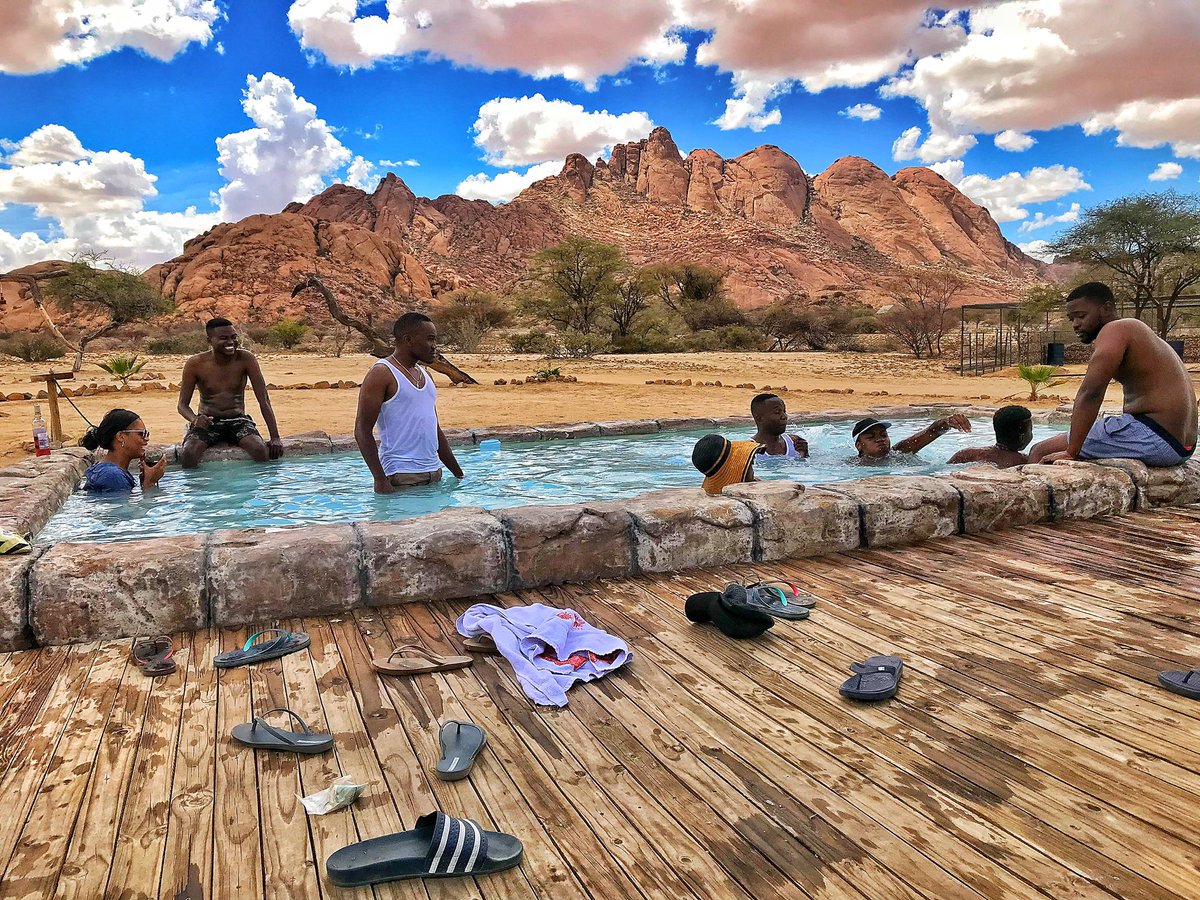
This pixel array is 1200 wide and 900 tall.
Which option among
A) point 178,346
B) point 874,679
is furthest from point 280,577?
point 178,346

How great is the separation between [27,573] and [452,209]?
86.5m

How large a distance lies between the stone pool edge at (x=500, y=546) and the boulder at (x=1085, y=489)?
11 mm

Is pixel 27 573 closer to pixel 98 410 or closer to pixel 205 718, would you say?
pixel 205 718

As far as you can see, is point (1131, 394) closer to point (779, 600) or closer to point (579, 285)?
point (779, 600)

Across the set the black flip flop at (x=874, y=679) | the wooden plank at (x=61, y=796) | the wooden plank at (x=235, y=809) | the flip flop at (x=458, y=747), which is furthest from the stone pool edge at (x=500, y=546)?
the black flip flop at (x=874, y=679)

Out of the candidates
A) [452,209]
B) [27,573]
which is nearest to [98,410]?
[27,573]

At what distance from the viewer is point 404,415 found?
593cm

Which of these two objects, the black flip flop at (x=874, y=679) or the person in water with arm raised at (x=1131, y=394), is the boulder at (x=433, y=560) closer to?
the black flip flop at (x=874, y=679)

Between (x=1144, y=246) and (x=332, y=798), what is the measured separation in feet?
93.6

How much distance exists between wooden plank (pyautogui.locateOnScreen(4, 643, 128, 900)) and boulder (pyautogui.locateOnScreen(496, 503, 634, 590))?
1549 millimetres

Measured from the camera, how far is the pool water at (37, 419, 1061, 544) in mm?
6090

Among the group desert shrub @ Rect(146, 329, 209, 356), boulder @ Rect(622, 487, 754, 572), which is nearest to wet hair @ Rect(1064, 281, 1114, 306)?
boulder @ Rect(622, 487, 754, 572)

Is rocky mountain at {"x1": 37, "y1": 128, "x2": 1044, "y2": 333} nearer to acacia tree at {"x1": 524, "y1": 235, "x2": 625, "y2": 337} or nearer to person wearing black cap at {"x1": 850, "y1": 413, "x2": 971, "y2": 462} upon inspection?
acacia tree at {"x1": 524, "y1": 235, "x2": 625, "y2": 337}

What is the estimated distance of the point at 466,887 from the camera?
1662 millimetres
